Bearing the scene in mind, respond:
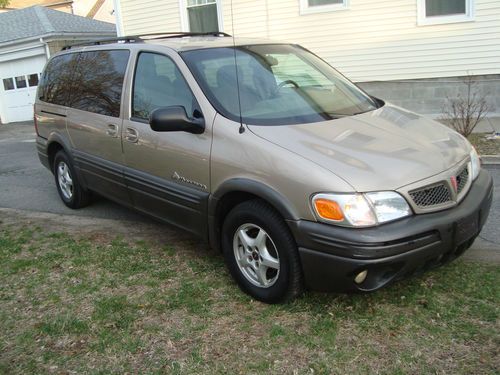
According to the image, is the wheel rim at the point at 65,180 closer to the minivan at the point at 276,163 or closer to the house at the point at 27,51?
the minivan at the point at 276,163

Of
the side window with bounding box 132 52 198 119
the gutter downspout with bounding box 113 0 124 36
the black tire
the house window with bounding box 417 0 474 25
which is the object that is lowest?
the black tire

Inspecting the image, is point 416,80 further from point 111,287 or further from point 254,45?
point 111,287

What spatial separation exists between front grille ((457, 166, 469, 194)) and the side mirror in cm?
177

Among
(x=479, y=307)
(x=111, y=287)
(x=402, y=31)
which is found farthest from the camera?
(x=402, y=31)

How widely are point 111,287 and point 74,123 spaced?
209cm

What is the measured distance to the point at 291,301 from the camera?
11.4 feet

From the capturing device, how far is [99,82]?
4.96 m

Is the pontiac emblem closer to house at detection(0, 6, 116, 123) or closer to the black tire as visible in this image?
the black tire

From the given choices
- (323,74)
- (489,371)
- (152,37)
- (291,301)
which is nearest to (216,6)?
(152,37)

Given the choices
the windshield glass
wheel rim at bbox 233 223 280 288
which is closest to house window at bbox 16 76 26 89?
the windshield glass

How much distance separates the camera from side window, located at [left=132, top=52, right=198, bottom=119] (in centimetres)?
401

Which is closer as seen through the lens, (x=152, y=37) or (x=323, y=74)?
(x=323, y=74)

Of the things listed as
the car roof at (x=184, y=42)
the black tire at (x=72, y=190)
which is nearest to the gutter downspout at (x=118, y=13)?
the black tire at (x=72, y=190)

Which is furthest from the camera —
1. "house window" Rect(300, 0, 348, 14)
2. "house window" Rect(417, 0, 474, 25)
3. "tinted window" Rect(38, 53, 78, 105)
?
"house window" Rect(300, 0, 348, 14)
